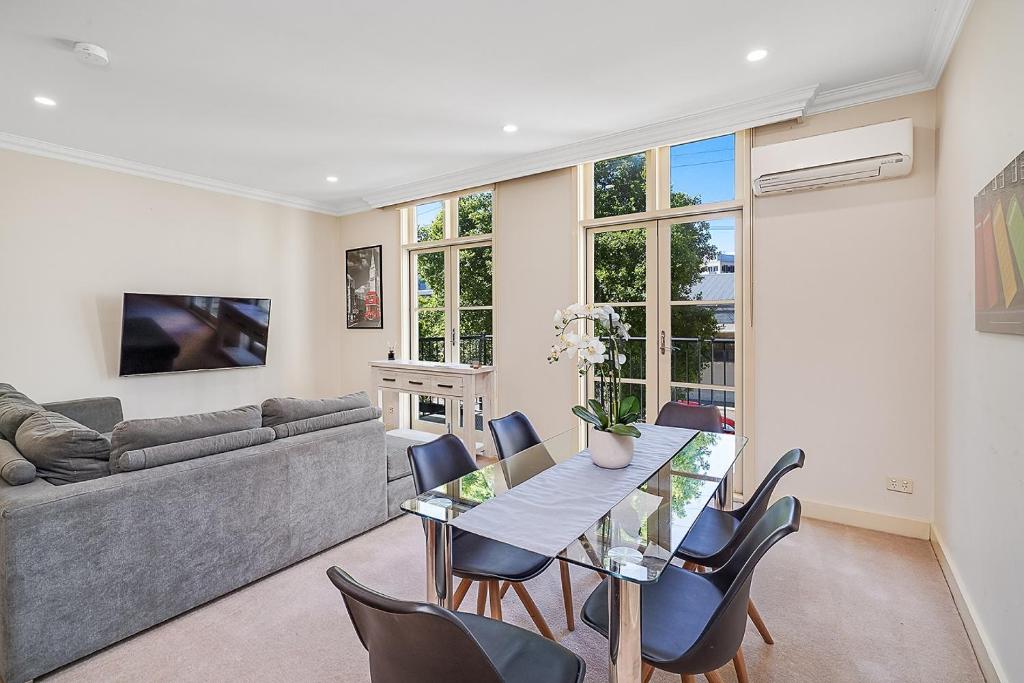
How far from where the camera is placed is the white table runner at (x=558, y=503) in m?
1.48

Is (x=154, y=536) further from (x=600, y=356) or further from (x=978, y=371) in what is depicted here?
(x=978, y=371)

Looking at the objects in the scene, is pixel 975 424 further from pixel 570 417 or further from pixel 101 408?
pixel 101 408

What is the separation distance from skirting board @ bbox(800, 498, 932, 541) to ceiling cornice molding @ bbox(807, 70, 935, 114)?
2512mm

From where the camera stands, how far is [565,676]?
1.24m

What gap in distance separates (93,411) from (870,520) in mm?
5546

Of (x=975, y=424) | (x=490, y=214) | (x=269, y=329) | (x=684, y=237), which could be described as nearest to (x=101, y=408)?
(x=269, y=329)

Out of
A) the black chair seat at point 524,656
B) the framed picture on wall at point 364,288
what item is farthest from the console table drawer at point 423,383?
the black chair seat at point 524,656

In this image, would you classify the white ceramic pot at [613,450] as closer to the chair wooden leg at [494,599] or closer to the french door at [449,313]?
the chair wooden leg at [494,599]

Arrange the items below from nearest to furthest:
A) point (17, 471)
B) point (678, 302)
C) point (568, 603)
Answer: point (17, 471)
point (568, 603)
point (678, 302)

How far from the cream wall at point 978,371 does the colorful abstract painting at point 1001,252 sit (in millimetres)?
69

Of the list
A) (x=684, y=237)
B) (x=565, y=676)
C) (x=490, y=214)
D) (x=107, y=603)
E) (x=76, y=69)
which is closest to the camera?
(x=565, y=676)

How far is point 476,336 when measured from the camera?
5.12 metres

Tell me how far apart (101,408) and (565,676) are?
4.36 m

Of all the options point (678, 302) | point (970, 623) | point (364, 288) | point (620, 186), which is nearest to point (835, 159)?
point (678, 302)
